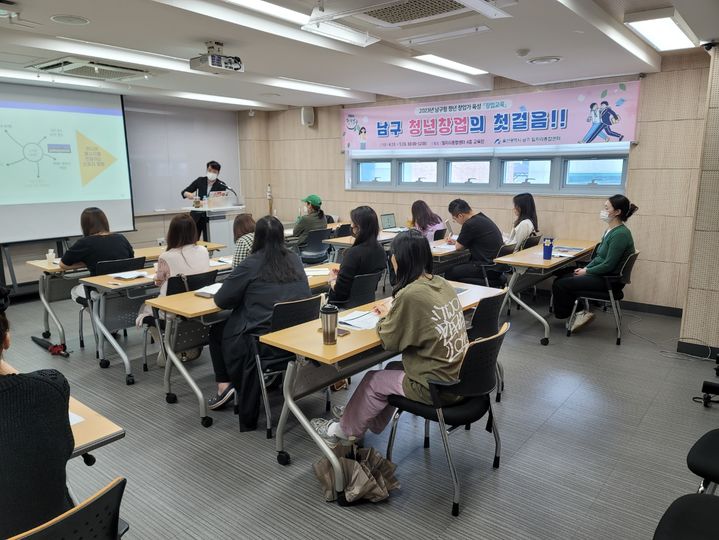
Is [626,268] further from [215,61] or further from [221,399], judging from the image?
[215,61]

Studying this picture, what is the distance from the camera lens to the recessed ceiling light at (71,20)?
11.9 feet

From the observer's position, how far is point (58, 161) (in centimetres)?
666

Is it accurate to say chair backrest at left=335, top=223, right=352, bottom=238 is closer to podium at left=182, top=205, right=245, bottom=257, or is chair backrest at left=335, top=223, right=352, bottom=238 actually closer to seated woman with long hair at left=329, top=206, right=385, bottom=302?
podium at left=182, top=205, right=245, bottom=257

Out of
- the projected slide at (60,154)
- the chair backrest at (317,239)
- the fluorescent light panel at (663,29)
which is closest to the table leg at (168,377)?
the chair backrest at (317,239)

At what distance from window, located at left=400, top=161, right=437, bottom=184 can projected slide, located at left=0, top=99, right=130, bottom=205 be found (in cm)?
426

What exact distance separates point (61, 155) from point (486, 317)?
625 cm

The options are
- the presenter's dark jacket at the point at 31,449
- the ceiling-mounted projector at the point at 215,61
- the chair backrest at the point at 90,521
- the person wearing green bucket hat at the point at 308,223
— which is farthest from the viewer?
the person wearing green bucket hat at the point at 308,223

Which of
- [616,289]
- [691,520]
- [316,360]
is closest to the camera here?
[691,520]

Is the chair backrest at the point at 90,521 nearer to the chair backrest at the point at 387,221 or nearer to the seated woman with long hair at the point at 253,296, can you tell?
the seated woman with long hair at the point at 253,296

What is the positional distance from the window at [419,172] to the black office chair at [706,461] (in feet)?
19.7

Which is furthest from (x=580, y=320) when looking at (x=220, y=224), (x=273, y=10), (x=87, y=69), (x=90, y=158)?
(x=90, y=158)

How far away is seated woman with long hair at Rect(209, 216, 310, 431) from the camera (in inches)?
119

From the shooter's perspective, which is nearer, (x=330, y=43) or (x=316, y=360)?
(x=316, y=360)

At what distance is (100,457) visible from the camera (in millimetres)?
2881
